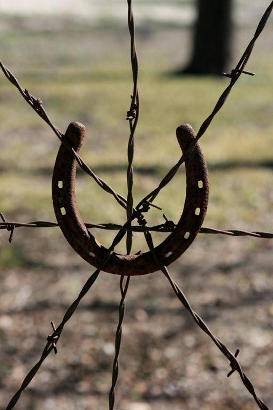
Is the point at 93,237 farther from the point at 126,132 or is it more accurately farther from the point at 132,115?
the point at 126,132

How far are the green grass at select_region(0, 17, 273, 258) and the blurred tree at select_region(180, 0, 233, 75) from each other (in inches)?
17.9

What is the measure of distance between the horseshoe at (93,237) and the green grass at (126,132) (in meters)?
3.50

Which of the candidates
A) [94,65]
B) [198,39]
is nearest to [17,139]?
[198,39]

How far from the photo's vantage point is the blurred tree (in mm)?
10328

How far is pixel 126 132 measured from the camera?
24.2 feet

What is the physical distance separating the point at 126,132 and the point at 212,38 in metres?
3.84

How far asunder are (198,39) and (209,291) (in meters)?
7.36

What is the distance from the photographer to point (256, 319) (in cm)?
369

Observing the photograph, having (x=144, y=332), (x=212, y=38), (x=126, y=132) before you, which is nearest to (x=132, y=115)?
(x=144, y=332)

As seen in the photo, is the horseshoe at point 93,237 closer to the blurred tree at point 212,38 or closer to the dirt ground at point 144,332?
the dirt ground at point 144,332

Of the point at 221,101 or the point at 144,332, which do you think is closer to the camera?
the point at 221,101

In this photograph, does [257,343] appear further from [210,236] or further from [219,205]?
[219,205]

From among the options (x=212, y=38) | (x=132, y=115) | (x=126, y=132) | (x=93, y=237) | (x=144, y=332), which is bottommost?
(x=93, y=237)

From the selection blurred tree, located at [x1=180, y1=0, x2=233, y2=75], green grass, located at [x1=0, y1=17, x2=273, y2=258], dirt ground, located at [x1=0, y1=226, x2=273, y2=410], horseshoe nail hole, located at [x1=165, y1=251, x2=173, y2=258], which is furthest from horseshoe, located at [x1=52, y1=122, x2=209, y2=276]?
blurred tree, located at [x1=180, y1=0, x2=233, y2=75]
